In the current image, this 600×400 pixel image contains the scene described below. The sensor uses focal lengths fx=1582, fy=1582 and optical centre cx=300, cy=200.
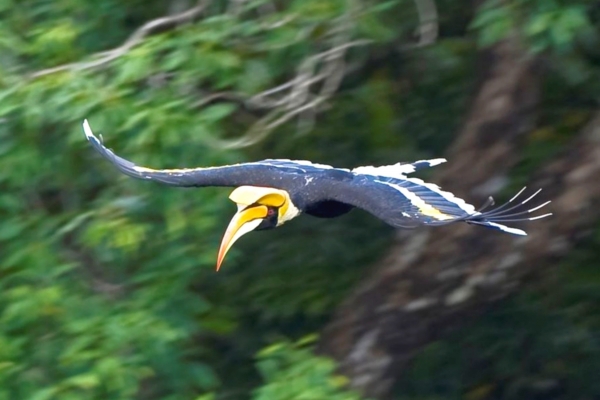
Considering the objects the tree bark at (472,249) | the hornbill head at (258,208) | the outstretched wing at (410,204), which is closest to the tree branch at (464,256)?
the tree bark at (472,249)

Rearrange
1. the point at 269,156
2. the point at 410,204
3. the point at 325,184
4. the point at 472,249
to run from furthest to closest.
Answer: the point at 269,156, the point at 472,249, the point at 325,184, the point at 410,204

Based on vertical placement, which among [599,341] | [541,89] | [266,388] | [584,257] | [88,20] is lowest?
[599,341]

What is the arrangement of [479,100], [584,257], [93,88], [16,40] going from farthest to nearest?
[584,257], [479,100], [16,40], [93,88]

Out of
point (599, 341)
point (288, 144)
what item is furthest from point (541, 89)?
point (599, 341)

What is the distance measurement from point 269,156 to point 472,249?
0.75m

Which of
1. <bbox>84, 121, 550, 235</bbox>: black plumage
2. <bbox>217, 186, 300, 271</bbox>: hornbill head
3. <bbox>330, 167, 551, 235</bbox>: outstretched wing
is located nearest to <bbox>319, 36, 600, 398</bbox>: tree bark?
<bbox>84, 121, 550, 235</bbox>: black plumage

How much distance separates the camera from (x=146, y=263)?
4.34 meters

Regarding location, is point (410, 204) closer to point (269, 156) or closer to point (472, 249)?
point (472, 249)

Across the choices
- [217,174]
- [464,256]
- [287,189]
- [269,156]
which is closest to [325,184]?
[287,189]

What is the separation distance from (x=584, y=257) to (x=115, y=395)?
78.3 inches

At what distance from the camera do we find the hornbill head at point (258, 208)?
12.1 ft

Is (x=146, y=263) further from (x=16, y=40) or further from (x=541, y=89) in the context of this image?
(x=541, y=89)

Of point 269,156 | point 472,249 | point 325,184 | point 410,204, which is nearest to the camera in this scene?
Answer: point 410,204

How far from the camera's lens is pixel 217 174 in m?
3.71
